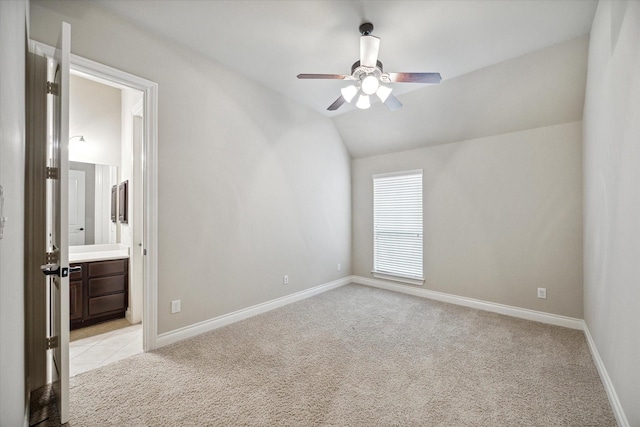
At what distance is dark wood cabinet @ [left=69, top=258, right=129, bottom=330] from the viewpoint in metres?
3.19

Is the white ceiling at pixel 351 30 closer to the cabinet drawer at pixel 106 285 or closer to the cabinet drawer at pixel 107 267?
the cabinet drawer at pixel 107 267

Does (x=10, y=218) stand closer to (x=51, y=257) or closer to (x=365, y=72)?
(x=51, y=257)

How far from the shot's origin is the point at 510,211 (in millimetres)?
3607

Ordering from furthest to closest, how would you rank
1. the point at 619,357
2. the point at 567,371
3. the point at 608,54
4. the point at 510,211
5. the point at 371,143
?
the point at 371,143 → the point at 510,211 → the point at 567,371 → the point at 608,54 → the point at 619,357

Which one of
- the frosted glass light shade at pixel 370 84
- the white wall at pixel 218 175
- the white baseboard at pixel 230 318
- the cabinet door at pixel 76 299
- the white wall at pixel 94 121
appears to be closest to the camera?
the frosted glass light shade at pixel 370 84

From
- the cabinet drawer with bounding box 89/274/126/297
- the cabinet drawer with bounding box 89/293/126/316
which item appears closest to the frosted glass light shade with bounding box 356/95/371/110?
the cabinet drawer with bounding box 89/274/126/297

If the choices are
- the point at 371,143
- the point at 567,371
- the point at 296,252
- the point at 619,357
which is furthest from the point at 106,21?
the point at 567,371

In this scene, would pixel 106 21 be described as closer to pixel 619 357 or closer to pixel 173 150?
pixel 173 150

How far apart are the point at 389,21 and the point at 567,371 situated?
3.25 meters

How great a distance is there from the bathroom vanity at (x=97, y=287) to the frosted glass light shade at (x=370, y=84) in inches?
136

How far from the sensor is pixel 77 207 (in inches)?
148

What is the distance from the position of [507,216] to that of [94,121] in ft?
18.3

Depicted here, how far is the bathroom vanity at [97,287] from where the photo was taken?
3.19 metres

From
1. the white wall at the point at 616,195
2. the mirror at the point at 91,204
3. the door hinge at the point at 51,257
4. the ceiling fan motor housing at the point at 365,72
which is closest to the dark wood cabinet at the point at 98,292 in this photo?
Result: the mirror at the point at 91,204
